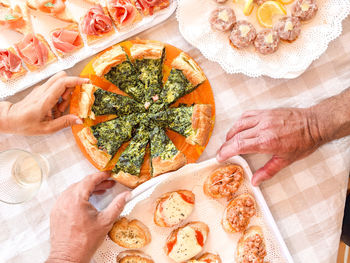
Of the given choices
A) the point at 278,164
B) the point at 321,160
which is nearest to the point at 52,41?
the point at 278,164

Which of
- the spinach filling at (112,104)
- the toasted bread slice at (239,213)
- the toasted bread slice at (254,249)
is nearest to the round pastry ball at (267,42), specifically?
the spinach filling at (112,104)

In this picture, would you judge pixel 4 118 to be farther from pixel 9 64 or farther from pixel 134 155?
pixel 134 155

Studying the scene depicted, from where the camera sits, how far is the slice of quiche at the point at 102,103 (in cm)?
261

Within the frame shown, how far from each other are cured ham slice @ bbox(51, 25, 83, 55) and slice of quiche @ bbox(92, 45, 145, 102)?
22 cm

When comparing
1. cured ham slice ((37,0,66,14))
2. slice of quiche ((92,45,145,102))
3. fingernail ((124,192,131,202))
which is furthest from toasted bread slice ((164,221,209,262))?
cured ham slice ((37,0,66,14))

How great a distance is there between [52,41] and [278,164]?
202 centimetres

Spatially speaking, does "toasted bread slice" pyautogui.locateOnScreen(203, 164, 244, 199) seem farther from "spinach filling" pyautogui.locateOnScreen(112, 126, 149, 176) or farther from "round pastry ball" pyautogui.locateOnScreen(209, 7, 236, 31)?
"round pastry ball" pyautogui.locateOnScreen(209, 7, 236, 31)

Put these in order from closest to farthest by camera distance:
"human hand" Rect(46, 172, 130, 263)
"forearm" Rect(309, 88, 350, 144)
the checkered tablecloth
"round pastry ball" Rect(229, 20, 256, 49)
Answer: "human hand" Rect(46, 172, 130, 263)
"forearm" Rect(309, 88, 350, 144)
"round pastry ball" Rect(229, 20, 256, 49)
the checkered tablecloth

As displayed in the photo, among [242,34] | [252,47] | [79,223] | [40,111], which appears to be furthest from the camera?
[252,47]

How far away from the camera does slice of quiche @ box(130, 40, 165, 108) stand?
105 inches

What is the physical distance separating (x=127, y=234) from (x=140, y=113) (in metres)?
0.97

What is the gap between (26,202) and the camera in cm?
275

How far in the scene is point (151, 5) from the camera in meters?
2.65

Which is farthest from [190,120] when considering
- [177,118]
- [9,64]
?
[9,64]
